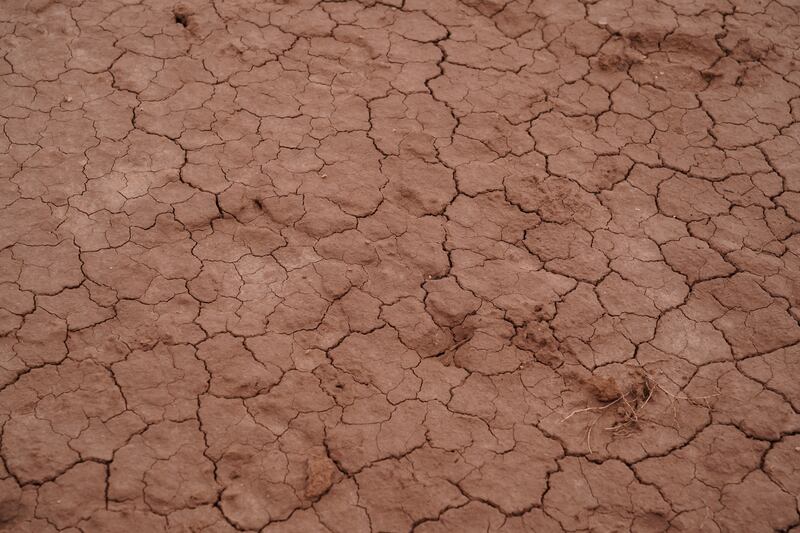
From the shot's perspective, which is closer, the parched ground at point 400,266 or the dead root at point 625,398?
the parched ground at point 400,266

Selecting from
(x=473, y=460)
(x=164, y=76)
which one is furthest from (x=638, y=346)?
(x=164, y=76)

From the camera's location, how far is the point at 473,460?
107 inches

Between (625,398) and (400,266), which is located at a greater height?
(400,266)

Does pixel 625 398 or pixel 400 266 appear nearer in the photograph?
pixel 625 398

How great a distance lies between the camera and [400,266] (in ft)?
10.8

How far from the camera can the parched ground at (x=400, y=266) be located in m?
2.67

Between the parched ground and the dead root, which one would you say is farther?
the dead root

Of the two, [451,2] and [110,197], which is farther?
[451,2]

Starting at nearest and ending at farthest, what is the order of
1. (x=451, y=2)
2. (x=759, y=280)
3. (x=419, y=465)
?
(x=419, y=465)
(x=759, y=280)
(x=451, y=2)

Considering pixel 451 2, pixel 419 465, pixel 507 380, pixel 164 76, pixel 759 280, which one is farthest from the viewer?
pixel 451 2

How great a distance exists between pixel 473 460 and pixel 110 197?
224 cm

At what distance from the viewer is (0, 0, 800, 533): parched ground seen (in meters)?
2.67

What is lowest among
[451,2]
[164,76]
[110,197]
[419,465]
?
[419,465]

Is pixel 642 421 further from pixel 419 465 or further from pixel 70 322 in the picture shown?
pixel 70 322
